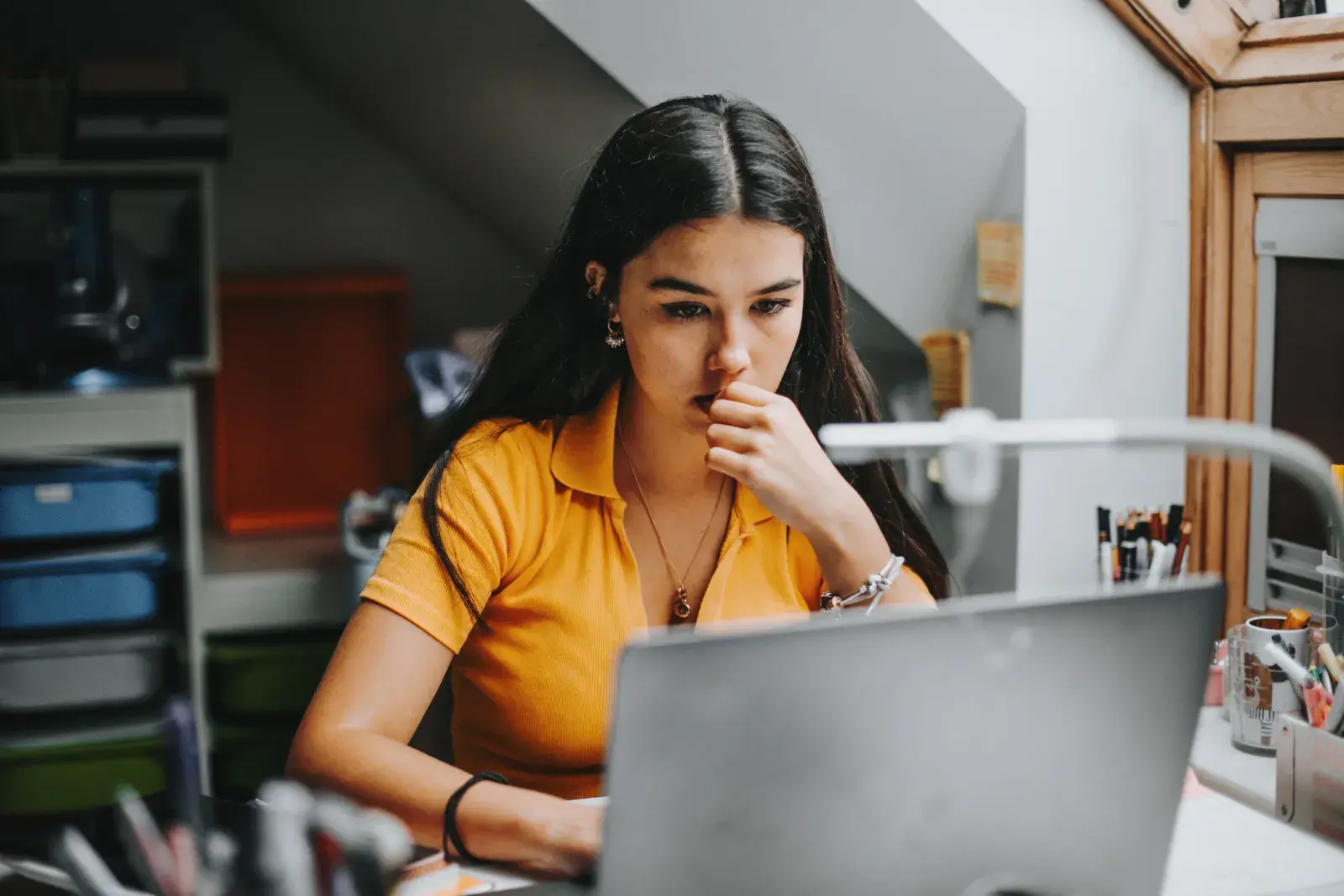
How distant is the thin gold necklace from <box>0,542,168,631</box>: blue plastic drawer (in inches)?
58.6

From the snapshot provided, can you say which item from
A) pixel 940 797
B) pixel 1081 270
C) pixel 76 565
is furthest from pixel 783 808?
pixel 76 565

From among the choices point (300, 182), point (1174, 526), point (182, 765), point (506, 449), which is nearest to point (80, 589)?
point (300, 182)

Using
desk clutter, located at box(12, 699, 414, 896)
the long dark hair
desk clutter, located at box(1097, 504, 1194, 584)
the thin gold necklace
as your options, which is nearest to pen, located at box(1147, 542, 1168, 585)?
desk clutter, located at box(1097, 504, 1194, 584)

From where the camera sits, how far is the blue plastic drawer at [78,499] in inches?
100

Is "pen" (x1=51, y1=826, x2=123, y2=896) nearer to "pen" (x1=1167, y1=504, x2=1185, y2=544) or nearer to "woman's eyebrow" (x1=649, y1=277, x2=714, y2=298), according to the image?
"woman's eyebrow" (x1=649, y1=277, x2=714, y2=298)

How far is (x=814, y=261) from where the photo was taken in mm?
1492

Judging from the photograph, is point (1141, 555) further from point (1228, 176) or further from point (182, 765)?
point (182, 765)

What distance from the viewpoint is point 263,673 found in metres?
2.72

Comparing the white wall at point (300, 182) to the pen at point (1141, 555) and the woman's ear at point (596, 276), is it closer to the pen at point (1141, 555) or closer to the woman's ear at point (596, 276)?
the woman's ear at point (596, 276)

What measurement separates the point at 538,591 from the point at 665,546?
0.16m

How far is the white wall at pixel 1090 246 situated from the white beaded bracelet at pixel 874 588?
25.6 inches

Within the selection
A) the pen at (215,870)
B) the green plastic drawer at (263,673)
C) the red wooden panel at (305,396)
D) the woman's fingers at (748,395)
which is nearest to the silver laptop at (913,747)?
the pen at (215,870)

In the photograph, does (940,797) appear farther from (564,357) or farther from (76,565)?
(76,565)

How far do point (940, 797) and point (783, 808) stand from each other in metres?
0.10
